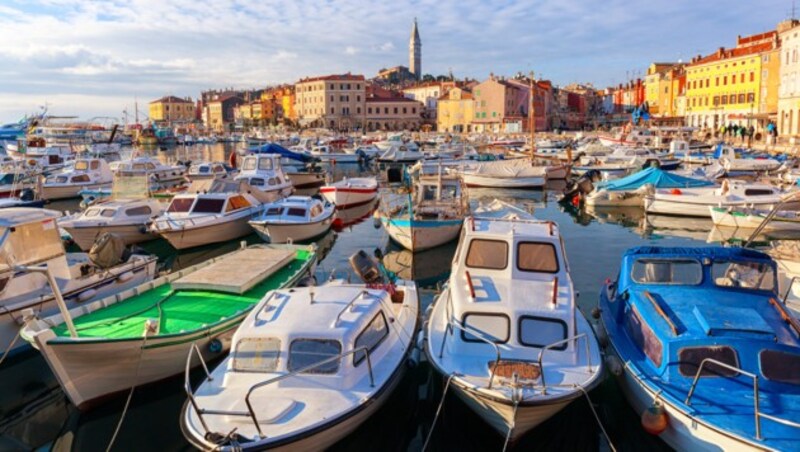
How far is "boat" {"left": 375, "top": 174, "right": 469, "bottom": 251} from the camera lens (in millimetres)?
21297

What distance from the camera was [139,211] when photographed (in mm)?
23953

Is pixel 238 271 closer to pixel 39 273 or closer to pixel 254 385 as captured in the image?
pixel 39 273

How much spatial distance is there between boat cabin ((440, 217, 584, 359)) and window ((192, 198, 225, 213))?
562 inches

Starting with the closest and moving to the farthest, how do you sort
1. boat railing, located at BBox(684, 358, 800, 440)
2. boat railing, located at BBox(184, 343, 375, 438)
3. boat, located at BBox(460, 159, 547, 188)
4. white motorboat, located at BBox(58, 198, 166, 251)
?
boat railing, located at BBox(684, 358, 800, 440)
boat railing, located at BBox(184, 343, 375, 438)
white motorboat, located at BBox(58, 198, 166, 251)
boat, located at BBox(460, 159, 547, 188)

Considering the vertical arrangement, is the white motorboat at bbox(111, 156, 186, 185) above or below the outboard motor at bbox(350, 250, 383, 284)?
above

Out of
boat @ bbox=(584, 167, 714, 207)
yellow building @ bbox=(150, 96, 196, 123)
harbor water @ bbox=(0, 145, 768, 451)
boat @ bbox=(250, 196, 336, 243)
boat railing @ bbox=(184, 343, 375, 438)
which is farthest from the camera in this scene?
yellow building @ bbox=(150, 96, 196, 123)

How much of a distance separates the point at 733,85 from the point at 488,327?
8737cm

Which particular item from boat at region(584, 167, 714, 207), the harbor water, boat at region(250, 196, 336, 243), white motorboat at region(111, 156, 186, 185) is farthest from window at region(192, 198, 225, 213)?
boat at region(584, 167, 714, 207)

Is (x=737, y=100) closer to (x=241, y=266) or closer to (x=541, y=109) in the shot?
(x=541, y=109)

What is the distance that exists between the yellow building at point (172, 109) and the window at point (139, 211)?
560 feet

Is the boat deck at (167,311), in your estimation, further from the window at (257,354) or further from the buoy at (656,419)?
the buoy at (656,419)

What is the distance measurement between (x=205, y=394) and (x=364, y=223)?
2136 cm

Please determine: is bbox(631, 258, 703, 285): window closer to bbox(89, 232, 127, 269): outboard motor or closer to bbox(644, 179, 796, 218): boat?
bbox(89, 232, 127, 269): outboard motor

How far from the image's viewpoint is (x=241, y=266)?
14.4 metres
